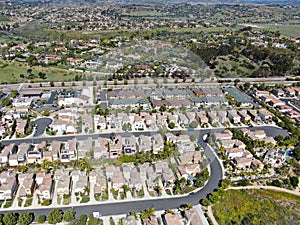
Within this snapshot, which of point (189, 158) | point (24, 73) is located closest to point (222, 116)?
point (189, 158)

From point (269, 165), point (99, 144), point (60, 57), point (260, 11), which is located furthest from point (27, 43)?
point (260, 11)

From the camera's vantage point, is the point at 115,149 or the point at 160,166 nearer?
the point at 160,166

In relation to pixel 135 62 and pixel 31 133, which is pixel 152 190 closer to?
pixel 31 133

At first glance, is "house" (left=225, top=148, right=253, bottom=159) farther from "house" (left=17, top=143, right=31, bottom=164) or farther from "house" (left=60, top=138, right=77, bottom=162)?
"house" (left=17, top=143, right=31, bottom=164)

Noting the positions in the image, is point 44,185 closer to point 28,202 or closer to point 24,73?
point 28,202

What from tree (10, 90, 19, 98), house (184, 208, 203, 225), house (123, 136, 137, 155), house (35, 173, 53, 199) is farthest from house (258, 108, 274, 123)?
tree (10, 90, 19, 98)

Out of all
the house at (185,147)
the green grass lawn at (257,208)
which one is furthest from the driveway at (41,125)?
the green grass lawn at (257,208)
